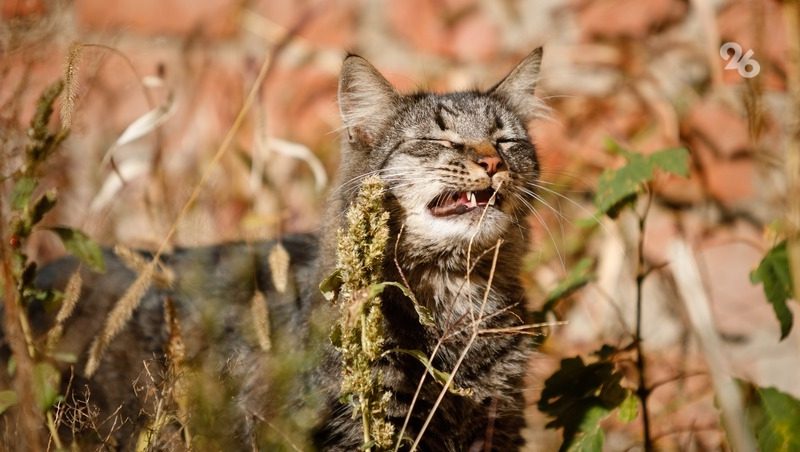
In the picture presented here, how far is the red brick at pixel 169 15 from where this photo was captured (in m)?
3.42

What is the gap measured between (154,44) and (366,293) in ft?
7.57

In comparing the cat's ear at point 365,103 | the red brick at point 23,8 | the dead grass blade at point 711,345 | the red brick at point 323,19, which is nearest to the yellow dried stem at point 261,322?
the cat's ear at point 365,103

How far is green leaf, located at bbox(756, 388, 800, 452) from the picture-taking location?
1771mm

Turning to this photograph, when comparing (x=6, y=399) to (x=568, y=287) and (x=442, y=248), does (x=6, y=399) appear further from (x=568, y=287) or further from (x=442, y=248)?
(x=568, y=287)

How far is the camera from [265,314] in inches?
76.9

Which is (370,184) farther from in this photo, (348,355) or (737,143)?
(737,143)

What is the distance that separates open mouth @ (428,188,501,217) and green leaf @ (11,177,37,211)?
32.3 inches

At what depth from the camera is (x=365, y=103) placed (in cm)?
233

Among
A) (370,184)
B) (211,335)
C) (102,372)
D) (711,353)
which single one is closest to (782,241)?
(711,353)

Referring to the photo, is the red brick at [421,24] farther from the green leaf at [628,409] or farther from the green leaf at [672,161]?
the green leaf at [628,409]

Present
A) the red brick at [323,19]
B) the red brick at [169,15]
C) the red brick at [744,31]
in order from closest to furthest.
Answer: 1. the red brick at [744,31]
2. the red brick at [169,15]
3. the red brick at [323,19]

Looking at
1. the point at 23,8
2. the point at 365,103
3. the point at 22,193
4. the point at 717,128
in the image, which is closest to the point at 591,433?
the point at 365,103

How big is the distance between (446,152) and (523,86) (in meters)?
0.53

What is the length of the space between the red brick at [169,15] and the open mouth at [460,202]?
177 centimetres
